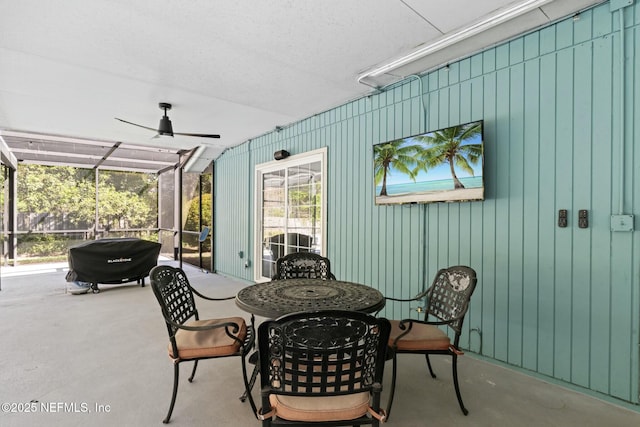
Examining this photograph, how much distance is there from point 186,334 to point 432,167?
2481mm

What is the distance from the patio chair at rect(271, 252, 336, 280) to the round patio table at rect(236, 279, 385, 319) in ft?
1.74

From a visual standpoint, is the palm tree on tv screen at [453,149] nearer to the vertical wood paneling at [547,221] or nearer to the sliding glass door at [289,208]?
the vertical wood paneling at [547,221]

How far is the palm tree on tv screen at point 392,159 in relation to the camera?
3199 millimetres

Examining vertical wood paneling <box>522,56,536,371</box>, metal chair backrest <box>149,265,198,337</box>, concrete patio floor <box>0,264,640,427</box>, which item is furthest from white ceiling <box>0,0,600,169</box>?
concrete patio floor <box>0,264,640,427</box>

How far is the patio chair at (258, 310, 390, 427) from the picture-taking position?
138cm

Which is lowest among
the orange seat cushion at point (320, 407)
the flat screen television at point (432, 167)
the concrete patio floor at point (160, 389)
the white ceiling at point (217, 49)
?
the concrete patio floor at point (160, 389)

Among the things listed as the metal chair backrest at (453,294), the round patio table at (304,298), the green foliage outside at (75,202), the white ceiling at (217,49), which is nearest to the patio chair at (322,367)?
the round patio table at (304,298)

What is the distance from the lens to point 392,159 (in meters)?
3.38

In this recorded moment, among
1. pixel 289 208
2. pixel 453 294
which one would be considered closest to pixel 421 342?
pixel 453 294

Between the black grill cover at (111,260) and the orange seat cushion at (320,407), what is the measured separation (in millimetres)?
5180

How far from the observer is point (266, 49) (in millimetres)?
2809

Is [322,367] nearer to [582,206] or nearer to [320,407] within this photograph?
[320,407]

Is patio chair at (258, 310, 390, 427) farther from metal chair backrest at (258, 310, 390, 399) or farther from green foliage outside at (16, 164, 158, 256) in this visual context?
green foliage outside at (16, 164, 158, 256)

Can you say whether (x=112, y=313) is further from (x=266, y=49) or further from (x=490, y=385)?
(x=490, y=385)
